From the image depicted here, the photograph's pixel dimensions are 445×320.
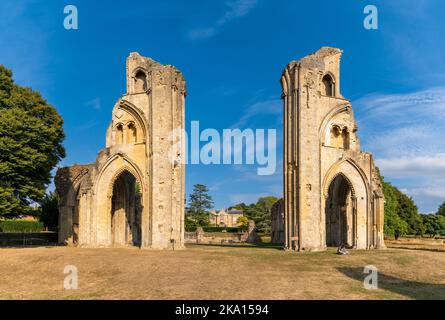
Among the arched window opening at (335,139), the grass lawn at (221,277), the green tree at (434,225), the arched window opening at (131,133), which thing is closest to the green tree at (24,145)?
the arched window opening at (131,133)

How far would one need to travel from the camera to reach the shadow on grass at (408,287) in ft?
39.1

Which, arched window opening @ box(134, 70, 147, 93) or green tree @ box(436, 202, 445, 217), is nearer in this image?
arched window opening @ box(134, 70, 147, 93)

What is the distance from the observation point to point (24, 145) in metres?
27.2

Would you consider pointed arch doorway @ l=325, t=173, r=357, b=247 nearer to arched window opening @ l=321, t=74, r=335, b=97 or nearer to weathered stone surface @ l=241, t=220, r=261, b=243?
arched window opening @ l=321, t=74, r=335, b=97

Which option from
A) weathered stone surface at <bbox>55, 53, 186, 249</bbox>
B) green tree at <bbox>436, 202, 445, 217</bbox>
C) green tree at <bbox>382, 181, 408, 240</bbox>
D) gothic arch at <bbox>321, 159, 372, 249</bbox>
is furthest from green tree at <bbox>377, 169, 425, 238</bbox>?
green tree at <bbox>436, 202, 445, 217</bbox>

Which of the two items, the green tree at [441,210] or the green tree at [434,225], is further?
the green tree at [441,210]

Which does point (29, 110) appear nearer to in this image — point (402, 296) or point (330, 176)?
point (330, 176)

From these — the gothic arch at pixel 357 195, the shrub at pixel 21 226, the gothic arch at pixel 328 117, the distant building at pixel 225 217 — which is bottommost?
the distant building at pixel 225 217

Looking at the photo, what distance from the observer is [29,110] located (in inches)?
1135

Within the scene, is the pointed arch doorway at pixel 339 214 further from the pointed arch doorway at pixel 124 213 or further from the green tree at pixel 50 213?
the green tree at pixel 50 213

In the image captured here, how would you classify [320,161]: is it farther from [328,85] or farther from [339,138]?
[328,85]

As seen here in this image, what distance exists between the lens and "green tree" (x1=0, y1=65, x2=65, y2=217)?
86.0 ft

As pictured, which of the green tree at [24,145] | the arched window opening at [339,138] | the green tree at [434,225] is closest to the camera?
the green tree at [24,145]

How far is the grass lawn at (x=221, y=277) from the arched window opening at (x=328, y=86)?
14065 millimetres
